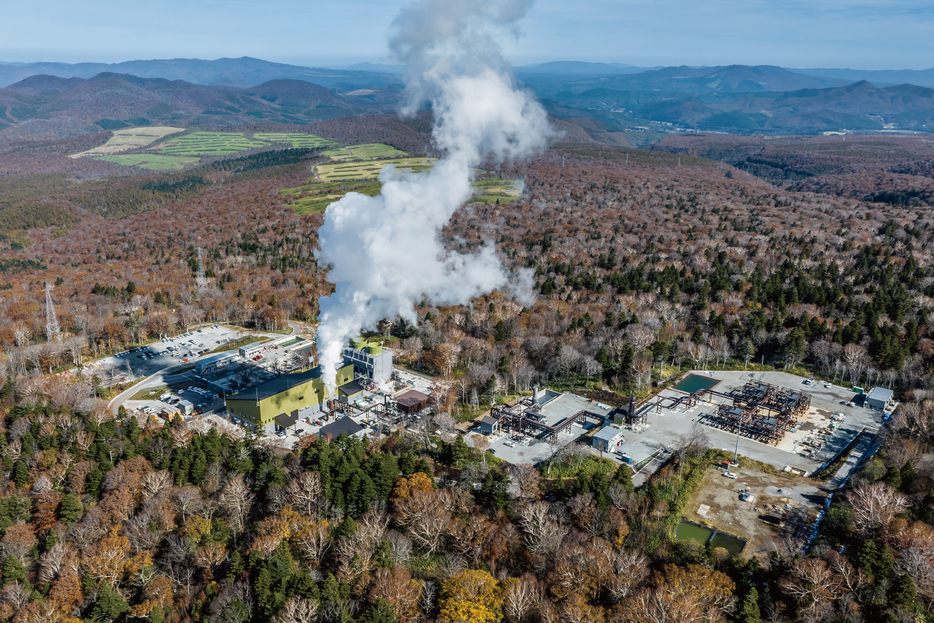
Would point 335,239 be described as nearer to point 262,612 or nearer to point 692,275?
point 262,612

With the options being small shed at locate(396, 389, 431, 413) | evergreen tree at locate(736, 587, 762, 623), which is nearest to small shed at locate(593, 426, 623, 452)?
small shed at locate(396, 389, 431, 413)

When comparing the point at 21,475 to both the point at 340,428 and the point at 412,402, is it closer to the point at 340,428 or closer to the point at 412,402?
the point at 340,428

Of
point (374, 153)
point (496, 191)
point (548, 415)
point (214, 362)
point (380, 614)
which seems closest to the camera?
point (380, 614)

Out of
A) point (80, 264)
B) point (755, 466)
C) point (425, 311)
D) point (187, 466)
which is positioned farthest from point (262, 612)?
point (80, 264)

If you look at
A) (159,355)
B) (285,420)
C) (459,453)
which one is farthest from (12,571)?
(159,355)

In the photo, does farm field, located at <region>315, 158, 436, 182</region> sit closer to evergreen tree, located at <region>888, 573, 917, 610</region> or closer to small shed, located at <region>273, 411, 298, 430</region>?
small shed, located at <region>273, 411, 298, 430</region>

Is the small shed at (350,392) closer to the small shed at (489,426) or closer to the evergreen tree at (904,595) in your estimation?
the small shed at (489,426)
